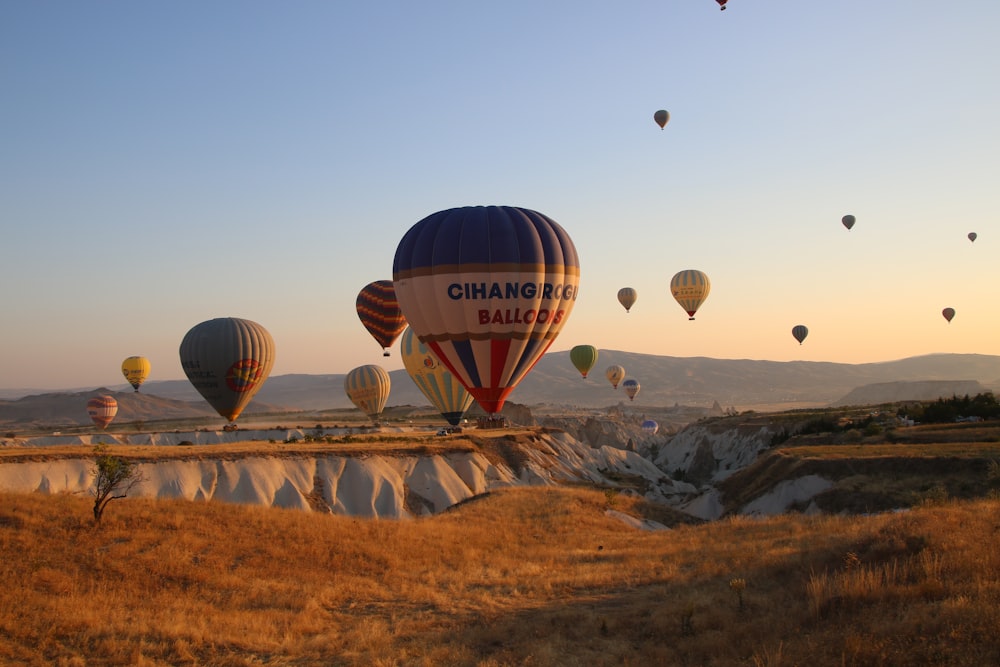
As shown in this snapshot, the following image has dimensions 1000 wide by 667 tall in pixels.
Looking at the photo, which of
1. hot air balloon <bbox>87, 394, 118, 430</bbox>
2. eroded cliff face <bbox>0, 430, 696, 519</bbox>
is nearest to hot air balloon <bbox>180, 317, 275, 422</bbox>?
eroded cliff face <bbox>0, 430, 696, 519</bbox>

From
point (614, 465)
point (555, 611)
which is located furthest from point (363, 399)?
point (555, 611)

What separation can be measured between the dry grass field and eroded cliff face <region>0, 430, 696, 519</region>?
1472 cm

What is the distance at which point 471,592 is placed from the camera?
19.8 meters

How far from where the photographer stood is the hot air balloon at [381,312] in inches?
2776

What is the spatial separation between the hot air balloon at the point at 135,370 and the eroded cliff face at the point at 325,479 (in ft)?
259

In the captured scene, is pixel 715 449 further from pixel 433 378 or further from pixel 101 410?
pixel 101 410

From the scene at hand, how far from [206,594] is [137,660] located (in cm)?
475

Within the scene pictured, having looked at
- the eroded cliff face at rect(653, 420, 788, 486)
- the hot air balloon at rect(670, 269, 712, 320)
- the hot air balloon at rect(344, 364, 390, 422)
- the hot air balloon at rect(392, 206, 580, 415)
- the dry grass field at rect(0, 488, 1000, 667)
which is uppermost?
the hot air balloon at rect(670, 269, 712, 320)

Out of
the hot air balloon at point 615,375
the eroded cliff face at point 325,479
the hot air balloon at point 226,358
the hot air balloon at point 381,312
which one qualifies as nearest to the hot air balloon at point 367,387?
the hot air balloon at point 381,312

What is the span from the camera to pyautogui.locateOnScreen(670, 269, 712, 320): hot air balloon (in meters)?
90.2

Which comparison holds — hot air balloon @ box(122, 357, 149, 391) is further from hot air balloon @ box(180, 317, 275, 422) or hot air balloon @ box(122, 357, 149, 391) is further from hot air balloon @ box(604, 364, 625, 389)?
hot air balloon @ box(604, 364, 625, 389)

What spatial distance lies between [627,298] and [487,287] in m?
74.5

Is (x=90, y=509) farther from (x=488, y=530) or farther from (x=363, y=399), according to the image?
(x=363, y=399)

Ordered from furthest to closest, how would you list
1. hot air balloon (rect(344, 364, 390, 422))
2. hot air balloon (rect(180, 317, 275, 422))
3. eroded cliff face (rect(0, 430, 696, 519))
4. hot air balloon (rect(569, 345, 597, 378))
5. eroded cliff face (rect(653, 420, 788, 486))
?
hot air balloon (rect(569, 345, 597, 378)), hot air balloon (rect(344, 364, 390, 422)), eroded cliff face (rect(653, 420, 788, 486)), hot air balloon (rect(180, 317, 275, 422)), eroded cliff face (rect(0, 430, 696, 519))
